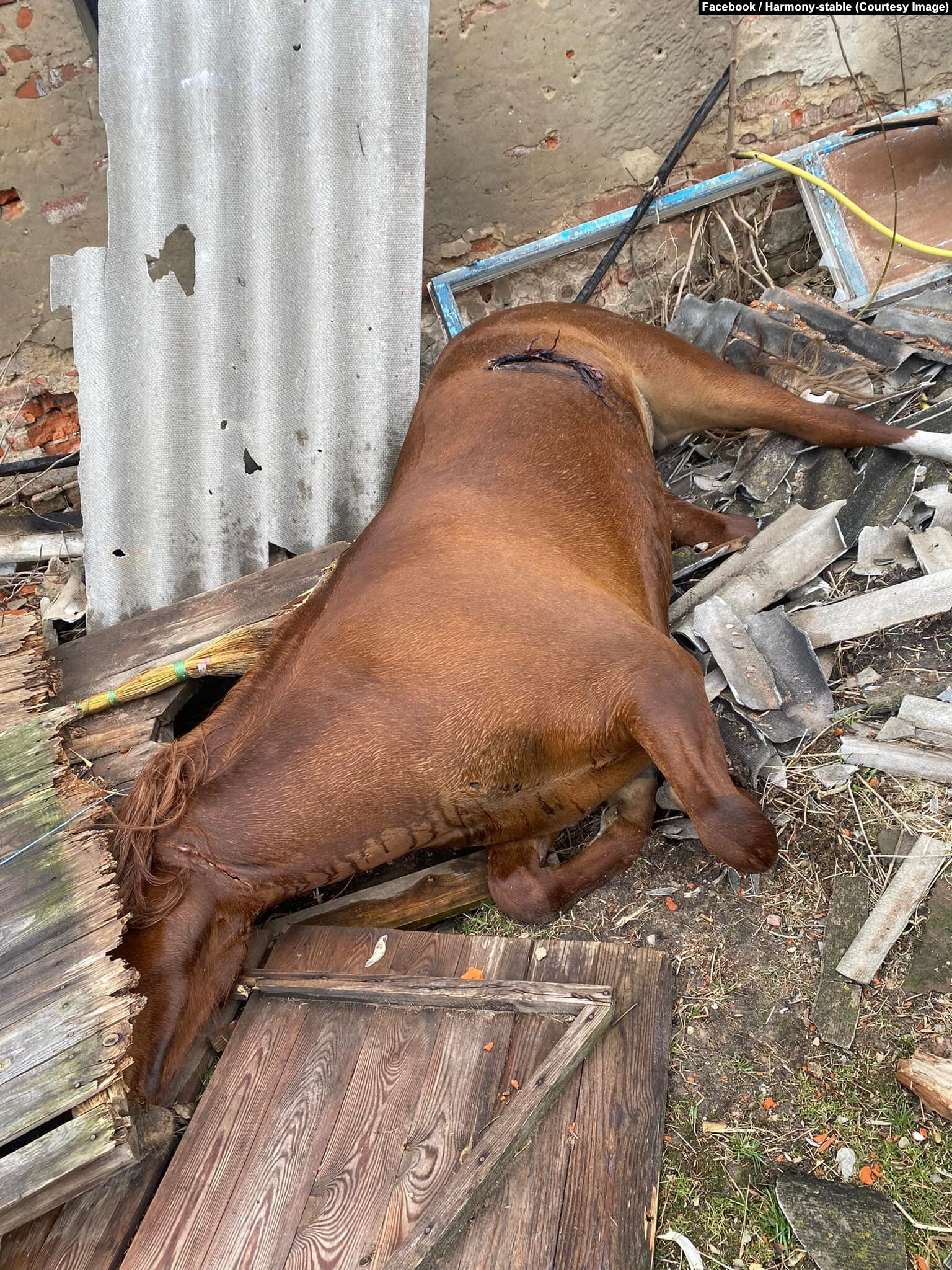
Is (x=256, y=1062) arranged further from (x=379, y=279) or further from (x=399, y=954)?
(x=379, y=279)

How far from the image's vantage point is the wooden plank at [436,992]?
2232 millimetres

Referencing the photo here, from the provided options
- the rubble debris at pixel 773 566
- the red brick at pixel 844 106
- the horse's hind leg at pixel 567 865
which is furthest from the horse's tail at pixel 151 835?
the red brick at pixel 844 106

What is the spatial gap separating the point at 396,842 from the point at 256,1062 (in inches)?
23.8

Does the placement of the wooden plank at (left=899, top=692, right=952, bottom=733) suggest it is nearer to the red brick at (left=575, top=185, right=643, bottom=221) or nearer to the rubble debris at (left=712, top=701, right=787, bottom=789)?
the rubble debris at (left=712, top=701, right=787, bottom=789)

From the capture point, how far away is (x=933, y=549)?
2865 mm

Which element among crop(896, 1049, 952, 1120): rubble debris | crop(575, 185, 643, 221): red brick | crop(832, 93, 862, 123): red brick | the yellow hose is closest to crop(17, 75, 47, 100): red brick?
crop(575, 185, 643, 221): red brick

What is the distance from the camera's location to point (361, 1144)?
2.10 meters

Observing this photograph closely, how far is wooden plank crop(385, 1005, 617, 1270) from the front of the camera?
1.86 meters

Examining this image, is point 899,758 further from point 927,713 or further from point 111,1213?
point 111,1213

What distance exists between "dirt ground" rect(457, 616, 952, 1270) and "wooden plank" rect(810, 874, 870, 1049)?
0.07 feet

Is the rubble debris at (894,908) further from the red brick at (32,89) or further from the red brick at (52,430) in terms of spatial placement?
the red brick at (32,89)

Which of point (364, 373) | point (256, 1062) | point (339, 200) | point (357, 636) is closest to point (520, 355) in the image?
point (364, 373)

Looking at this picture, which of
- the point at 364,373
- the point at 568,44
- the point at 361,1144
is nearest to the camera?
the point at 361,1144

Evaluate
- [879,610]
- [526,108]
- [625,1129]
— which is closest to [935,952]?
[625,1129]
